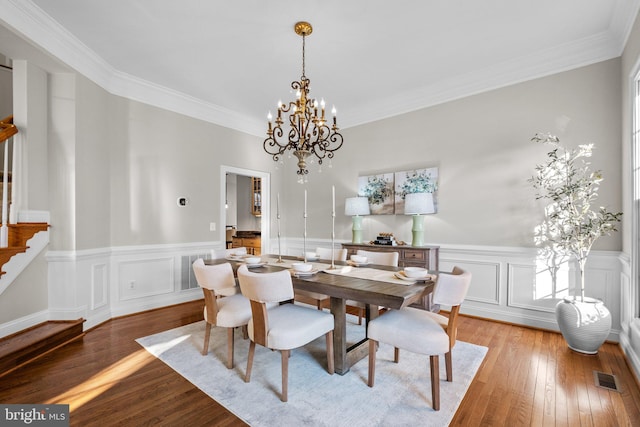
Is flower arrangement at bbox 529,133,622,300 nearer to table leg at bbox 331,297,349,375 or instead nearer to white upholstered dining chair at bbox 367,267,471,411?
white upholstered dining chair at bbox 367,267,471,411

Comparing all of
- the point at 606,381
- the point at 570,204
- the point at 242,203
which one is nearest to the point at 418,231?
the point at 570,204

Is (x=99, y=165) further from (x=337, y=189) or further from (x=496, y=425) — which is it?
(x=496, y=425)

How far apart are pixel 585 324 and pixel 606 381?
0.51 metres

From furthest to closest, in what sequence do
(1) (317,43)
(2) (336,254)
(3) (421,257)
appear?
1. (3) (421,257)
2. (2) (336,254)
3. (1) (317,43)

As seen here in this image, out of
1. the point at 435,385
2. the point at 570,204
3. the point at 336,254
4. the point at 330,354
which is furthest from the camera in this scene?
the point at 336,254

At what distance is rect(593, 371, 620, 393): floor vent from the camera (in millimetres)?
2180

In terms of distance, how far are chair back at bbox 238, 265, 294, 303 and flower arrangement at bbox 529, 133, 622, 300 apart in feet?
8.98

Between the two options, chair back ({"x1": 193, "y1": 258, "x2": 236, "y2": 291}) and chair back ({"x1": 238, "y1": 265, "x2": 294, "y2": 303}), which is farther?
chair back ({"x1": 193, "y1": 258, "x2": 236, "y2": 291})

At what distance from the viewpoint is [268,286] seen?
2.01 meters

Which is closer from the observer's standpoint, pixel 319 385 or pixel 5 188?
pixel 319 385

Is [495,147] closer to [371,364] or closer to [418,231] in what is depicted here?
[418,231]

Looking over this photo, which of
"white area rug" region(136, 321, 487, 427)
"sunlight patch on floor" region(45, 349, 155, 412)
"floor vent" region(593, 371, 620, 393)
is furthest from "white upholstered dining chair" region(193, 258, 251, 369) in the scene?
"floor vent" region(593, 371, 620, 393)

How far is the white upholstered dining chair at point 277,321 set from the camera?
2.02 m

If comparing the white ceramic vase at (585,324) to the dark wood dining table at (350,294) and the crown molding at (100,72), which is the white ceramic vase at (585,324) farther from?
the crown molding at (100,72)
